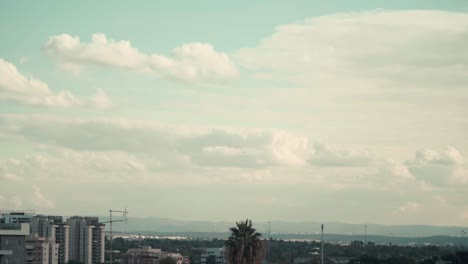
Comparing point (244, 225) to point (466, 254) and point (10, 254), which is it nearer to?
point (10, 254)

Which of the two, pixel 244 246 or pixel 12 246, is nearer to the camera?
pixel 244 246

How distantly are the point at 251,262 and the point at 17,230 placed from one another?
34.9m

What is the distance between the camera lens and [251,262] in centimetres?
6638

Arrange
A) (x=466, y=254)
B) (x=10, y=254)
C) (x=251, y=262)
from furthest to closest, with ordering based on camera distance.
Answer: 1. (x=466, y=254)
2. (x=10, y=254)
3. (x=251, y=262)

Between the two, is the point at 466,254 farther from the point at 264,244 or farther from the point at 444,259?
the point at 264,244

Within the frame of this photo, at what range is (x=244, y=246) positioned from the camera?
218 ft

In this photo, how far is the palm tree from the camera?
2618 inches

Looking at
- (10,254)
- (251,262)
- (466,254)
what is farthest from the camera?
(466,254)

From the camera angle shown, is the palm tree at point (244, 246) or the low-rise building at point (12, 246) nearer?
the palm tree at point (244, 246)

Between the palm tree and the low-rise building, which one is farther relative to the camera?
the low-rise building

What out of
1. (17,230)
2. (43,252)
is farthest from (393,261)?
(17,230)

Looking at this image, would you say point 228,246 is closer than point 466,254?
Yes

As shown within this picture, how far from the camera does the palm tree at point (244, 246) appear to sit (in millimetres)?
66500

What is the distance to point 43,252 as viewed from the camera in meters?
198
